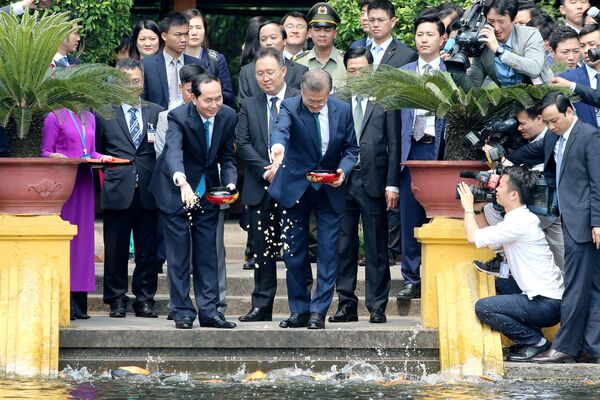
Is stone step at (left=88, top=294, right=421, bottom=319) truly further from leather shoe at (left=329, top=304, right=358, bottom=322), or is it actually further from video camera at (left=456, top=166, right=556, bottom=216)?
video camera at (left=456, top=166, right=556, bottom=216)

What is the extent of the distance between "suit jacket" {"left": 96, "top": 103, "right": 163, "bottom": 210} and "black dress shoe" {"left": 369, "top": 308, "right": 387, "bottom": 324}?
200 cm

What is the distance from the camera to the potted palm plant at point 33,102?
11.2 metres

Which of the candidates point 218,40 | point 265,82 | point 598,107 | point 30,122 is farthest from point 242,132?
point 218,40

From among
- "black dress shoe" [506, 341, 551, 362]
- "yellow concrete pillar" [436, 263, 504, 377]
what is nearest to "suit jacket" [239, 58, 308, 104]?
"yellow concrete pillar" [436, 263, 504, 377]

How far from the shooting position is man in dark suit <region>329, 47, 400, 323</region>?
471 inches

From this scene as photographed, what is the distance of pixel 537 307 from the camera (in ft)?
36.1

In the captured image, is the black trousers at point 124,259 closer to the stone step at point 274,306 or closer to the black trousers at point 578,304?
the stone step at point 274,306

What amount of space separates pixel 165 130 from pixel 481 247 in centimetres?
268

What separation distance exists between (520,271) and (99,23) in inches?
227

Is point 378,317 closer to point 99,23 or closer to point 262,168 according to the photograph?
point 262,168

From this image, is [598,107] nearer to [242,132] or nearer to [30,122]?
[242,132]

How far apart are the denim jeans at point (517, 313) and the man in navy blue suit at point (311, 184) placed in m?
1.27

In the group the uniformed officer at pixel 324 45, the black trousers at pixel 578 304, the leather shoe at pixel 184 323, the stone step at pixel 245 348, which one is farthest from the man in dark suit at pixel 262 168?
the black trousers at pixel 578 304

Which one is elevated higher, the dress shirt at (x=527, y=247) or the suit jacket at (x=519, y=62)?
the suit jacket at (x=519, y=62)
